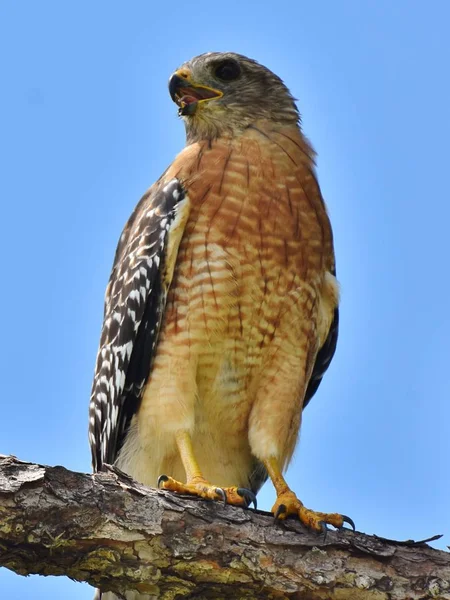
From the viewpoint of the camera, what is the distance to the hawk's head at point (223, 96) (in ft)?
26.7

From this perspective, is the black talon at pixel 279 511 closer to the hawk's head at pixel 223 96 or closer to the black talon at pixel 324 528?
the black talon at pixel 324 528

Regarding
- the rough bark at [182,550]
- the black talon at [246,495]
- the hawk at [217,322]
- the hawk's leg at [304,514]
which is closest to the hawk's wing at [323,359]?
the hawk at [217,322]

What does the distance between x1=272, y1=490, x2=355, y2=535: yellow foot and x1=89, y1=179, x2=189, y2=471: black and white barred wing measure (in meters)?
1.52

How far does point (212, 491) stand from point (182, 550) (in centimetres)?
67

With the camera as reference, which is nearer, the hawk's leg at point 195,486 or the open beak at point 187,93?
the hawk's leg at point 195,486

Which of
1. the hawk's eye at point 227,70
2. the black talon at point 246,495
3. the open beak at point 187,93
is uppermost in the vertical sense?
the hawk's eye at point 227,70

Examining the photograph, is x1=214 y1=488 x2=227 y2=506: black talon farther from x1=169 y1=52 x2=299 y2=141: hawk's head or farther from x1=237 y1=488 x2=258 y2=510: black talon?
x1=169 y1=52 x2=299 y2=141: hawk's head

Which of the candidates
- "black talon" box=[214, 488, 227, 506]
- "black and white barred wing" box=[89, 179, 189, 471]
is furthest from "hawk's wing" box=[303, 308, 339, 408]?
"black talon" box=[214, 488, 227, 506]

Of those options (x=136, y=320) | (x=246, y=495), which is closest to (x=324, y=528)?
(x=246, y=495)

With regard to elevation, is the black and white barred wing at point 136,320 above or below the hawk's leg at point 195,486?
above

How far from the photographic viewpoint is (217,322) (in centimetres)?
718

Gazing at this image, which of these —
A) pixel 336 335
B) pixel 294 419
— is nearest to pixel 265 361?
pixel 294 419

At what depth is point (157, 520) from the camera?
570 centimetres

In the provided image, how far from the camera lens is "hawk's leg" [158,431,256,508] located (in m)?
6.27
